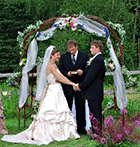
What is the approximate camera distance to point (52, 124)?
8984 mm

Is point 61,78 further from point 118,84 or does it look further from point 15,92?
point 15,92

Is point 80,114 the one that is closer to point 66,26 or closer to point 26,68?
point 26,68

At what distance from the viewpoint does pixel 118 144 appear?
7.58 metres

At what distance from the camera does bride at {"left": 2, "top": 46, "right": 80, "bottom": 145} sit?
351 inches

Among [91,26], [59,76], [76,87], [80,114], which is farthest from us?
[91,26]

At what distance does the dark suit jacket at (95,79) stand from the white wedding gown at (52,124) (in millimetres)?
705

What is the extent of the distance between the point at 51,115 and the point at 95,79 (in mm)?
1084

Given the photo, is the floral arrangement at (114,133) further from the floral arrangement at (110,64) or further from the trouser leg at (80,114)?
the trouser leg at (80,114)

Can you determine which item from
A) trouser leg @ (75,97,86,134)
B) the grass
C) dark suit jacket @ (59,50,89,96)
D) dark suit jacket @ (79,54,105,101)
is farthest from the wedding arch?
the grass

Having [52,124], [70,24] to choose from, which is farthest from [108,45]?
[52,124]

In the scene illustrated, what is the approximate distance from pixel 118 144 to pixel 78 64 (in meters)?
2.32

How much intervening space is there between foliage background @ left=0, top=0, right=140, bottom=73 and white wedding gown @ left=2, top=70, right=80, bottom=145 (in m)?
8.76

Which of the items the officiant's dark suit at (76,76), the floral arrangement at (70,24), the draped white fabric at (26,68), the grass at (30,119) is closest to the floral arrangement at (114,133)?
the grass at (30,119)

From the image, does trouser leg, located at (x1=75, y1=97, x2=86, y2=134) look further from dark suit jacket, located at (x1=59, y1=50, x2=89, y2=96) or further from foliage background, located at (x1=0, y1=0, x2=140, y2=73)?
foliage background, located at (x1=0, y1=0, x2=140, y2=73)
